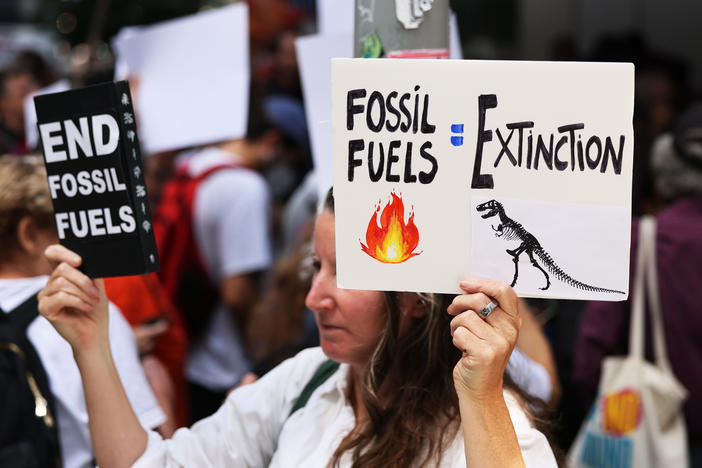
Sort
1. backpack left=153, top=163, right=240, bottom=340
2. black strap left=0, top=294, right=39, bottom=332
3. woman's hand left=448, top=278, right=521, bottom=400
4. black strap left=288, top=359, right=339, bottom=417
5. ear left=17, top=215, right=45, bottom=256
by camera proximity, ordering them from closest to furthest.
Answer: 1. woman's hand left=448, top=278, right=521, bottom=400
2. black strap left=288, top=359, right=339, bottom=417
3. black strap left=0, top=294, right=39, bottom=332
4. ear left=17, top=215, right=45, bottom=256
5. backpack left=153, top=163, right=240, bottom=340

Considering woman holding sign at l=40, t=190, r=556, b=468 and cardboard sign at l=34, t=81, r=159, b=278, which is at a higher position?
cardboard sign at l=34, t=81, r=159, b=278

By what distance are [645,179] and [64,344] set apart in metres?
2.90

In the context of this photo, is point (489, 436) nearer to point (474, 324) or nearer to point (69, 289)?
point (474, 324)

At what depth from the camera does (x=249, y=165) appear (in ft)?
15.0

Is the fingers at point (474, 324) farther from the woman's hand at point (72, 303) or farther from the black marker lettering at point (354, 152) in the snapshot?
the woman's hand at point (72, 303)

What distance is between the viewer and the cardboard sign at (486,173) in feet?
4.98

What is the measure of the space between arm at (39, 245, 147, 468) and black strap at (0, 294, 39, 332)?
255mm

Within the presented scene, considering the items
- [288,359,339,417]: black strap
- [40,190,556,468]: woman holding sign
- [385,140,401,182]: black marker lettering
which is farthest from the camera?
[288,359,339,417]: black strap

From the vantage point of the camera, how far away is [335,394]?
1.94 m

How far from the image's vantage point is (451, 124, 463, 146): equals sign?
5.11ft

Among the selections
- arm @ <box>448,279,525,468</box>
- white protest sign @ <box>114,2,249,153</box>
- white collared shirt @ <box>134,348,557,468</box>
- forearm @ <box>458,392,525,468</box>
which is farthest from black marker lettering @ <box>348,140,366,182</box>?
white protest sign @ <box>114,2,249,153</box>

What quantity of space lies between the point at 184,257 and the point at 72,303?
1.93 meters

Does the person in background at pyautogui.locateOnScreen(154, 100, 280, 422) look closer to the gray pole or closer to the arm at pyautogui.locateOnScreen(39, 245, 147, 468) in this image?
the arm at pyautogui.locateOnScreen(39, 245, 147, 468)

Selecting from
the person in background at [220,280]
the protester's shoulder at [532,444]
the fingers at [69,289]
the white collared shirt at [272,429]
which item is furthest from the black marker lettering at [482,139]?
the person in background at [220,280]
